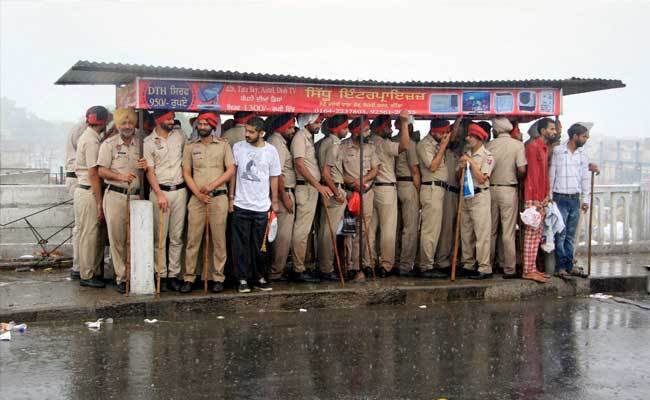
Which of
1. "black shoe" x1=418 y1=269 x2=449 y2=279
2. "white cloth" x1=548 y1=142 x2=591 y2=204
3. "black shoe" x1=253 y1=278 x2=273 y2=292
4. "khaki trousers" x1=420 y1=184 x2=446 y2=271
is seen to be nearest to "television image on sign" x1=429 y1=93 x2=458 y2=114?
"khaki trousers" x1=420 y1=184 x2=446 y2=271

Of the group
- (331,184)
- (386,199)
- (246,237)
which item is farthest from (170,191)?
(386,199)

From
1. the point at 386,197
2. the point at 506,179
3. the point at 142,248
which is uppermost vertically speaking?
the point at 506,179

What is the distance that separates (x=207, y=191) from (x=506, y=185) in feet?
12.5

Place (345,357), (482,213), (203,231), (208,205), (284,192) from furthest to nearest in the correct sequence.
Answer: (482,213) → (284,192) → (203,231) → (208,205) → (345,357)

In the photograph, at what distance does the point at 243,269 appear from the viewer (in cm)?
885

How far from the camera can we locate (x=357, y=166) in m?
9.71

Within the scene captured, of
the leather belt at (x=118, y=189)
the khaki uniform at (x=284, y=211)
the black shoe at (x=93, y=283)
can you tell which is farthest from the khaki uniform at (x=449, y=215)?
the black shoe at (x=93, y=283)

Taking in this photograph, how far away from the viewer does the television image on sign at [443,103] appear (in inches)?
383

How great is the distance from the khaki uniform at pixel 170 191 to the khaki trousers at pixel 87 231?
29.0 inches

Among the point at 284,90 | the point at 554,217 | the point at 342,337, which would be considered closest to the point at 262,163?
the point at 284,90

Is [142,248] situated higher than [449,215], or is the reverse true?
[449,215]

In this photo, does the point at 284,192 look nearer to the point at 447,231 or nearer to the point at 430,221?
the point at 430,221

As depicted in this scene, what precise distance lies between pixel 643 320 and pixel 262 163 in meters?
4.48

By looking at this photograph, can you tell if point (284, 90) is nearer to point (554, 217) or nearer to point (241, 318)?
point (241, 318)
